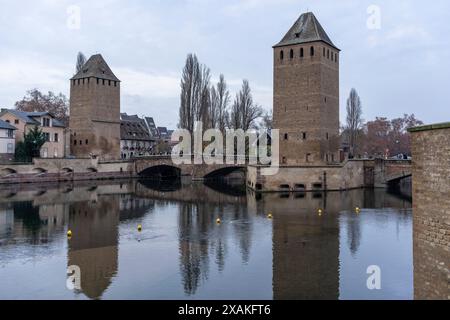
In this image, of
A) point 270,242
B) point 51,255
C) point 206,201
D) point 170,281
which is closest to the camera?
point 170,281

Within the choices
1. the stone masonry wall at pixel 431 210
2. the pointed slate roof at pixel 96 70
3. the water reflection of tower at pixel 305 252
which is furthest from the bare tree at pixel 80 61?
the stone masonry wall at pixel 431 210

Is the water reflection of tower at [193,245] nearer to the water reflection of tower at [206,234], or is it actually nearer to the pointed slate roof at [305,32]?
the water reflection of tower at [206,234]

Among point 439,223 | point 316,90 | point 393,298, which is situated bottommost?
point 393,298

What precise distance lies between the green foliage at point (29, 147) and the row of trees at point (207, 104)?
14438 millimetres

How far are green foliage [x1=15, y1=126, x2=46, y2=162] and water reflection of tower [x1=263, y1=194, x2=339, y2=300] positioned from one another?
29232 millimetres

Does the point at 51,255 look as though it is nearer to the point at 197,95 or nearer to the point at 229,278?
the point at 229,278

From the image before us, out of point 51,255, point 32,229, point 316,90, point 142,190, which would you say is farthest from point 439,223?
point 142,190

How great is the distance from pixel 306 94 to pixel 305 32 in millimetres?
5420

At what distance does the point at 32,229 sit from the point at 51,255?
599 centimetres

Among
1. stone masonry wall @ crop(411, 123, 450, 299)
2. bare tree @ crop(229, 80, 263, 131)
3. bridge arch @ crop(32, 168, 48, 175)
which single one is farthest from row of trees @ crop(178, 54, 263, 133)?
stone masonry wall @ crop(411, 123, 450, 299)

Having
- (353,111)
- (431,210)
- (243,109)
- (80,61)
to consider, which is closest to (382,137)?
(353,111)

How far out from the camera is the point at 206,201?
33.4 metres

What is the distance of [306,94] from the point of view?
41.1 m

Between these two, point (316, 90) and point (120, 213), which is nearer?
point (120, 213)
